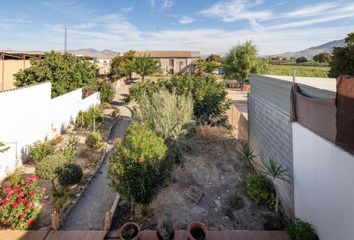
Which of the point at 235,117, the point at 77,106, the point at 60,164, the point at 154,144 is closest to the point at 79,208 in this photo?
the point at 60,164

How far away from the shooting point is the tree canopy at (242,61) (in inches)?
1711

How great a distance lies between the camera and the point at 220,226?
28.7ft

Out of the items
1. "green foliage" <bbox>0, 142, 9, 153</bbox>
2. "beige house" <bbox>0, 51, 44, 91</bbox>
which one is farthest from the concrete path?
"beige house" <bbox>0, 51, 44, 91</bbox>

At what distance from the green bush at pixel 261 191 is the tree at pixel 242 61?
118ft

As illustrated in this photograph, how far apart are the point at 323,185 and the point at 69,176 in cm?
865

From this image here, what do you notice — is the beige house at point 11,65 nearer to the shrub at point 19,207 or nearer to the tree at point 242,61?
the shrub at point 19,207

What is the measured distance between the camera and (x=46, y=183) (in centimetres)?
1198

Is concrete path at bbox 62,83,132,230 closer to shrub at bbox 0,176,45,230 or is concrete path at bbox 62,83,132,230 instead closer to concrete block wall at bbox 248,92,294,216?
shrub at bbox 0,176,45,230

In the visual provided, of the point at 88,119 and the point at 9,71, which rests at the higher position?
the point at 9,71

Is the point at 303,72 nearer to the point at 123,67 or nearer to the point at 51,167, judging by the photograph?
the point at 123,67

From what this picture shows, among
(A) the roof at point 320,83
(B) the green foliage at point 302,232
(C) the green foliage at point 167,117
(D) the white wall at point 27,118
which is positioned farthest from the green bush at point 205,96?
(B) the green foliage at point 302,232

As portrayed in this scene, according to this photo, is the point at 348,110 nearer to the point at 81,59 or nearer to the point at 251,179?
the point at 251,179

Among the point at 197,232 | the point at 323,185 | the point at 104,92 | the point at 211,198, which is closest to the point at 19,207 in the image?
the point at 197,232

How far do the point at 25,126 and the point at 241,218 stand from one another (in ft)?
36.3
